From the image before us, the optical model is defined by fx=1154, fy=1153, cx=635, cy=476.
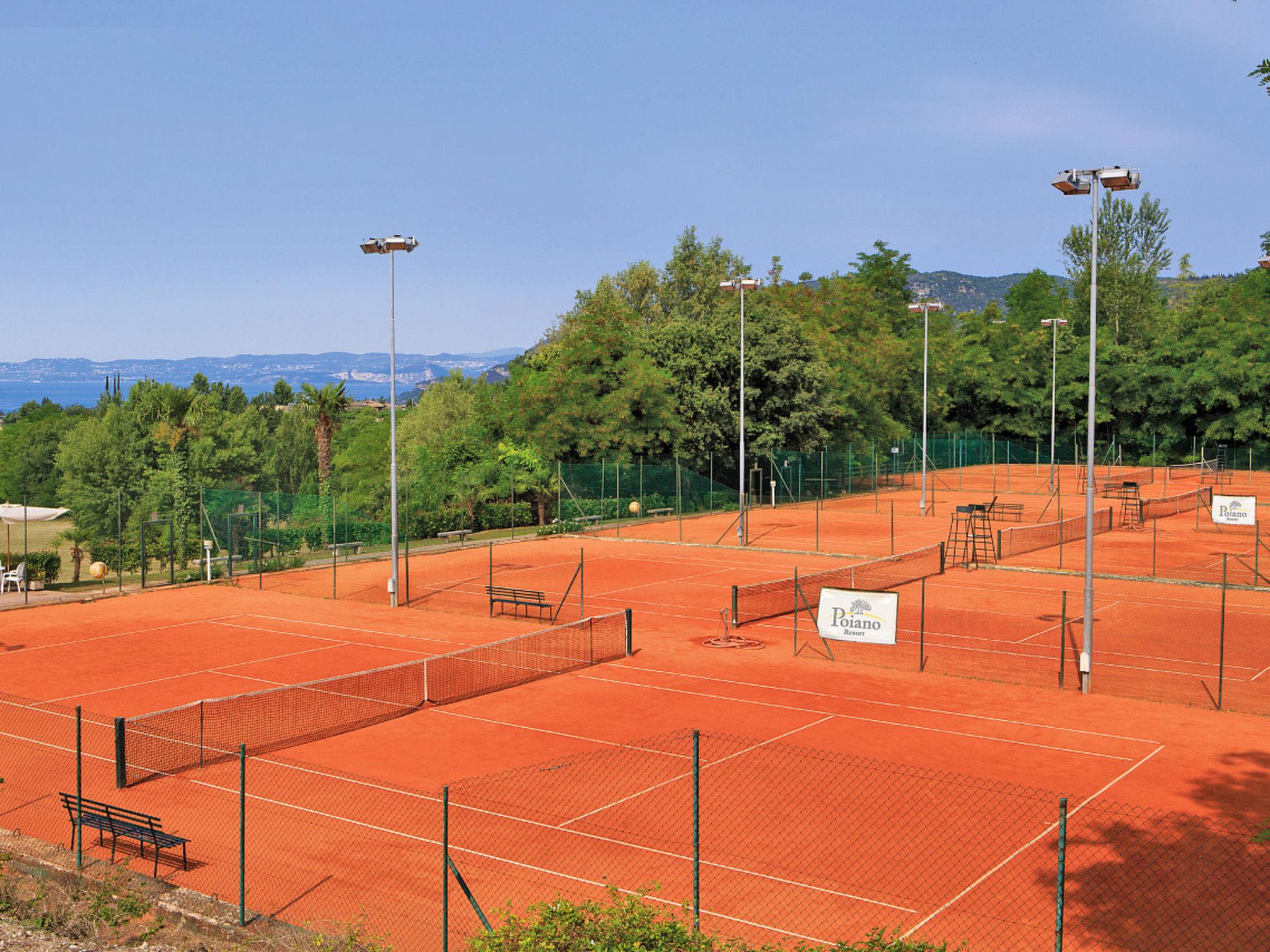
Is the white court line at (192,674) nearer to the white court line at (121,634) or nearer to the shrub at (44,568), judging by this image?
the white court line at (121,634)

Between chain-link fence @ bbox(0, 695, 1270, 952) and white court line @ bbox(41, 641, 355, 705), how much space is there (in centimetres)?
424

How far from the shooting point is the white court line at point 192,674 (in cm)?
2178

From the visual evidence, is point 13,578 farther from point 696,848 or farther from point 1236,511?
point 1236,511

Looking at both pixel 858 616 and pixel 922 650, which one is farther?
pixel 858 616

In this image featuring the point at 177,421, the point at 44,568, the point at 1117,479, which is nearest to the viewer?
the point at 44,568

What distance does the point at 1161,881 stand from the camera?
41.3 ft

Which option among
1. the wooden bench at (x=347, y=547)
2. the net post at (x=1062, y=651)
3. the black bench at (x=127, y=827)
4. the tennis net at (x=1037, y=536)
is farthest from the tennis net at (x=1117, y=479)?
the black bench at (x=127, y=827)

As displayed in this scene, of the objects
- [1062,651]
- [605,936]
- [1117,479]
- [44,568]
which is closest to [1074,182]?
[1062,651]

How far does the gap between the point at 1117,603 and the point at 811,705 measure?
46.6ft

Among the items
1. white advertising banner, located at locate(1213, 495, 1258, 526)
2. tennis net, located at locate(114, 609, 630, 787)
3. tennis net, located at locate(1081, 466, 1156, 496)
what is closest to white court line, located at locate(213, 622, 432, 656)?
tennis net, located at locate(114, 609, 630, 787)

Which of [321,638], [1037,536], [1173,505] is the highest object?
[1173,505]

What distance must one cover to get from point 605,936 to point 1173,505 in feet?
171

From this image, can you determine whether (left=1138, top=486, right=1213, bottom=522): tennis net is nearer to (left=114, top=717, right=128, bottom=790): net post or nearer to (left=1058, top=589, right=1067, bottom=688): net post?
(left=1058, top=589, right=1067, bottom=688): net post

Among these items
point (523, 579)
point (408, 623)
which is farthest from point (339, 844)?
point (523, 579)
